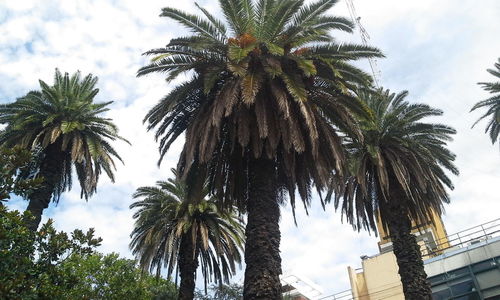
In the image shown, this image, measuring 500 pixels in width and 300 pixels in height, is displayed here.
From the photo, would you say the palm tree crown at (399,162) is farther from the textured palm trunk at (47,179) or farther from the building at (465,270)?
the textured palm trunk at (47,179)

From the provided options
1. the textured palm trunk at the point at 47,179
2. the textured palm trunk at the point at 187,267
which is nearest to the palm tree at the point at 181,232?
the textured palm trunk at the point at 187,267

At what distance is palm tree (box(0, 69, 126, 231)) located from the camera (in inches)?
780

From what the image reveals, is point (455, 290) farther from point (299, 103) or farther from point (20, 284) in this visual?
point (20, 284)

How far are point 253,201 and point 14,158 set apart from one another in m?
6.06

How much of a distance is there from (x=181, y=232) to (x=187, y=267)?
6.49 ft

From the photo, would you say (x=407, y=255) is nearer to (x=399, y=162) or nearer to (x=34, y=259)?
(x=399, y=162)

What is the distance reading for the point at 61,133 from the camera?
20594 millimetres

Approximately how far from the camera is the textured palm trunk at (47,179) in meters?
18.7

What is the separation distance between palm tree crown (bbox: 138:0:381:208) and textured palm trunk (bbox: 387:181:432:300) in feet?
13.8

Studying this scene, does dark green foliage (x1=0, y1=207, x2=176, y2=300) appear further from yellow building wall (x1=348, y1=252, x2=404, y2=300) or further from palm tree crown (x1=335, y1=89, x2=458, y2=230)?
yellow building wall (x1=348, y1=252, x2=404, y2=300)

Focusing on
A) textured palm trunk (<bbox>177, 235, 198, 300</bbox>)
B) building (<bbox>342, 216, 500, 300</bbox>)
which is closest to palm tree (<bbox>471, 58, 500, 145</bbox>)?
building (<bbox>342, 216, 500, 300</bbox>)

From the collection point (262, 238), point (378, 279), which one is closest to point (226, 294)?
point (378, 279)

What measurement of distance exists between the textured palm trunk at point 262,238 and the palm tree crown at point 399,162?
5.66m

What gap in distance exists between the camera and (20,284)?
8461 mm
